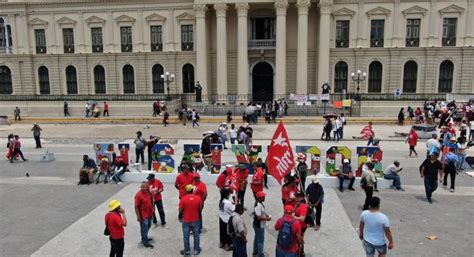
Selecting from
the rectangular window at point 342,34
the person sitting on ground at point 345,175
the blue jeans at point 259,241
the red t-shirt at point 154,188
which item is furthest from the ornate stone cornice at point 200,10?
the blue jeans at point 259,241

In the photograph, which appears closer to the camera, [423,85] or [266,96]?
[423,85]

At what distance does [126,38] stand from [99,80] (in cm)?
607

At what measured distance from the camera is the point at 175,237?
9344mm

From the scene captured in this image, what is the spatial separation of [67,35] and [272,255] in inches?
1770

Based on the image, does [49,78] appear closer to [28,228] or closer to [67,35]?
[67,35]

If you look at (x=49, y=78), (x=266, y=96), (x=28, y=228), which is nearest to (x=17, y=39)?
(x=49, y=78)

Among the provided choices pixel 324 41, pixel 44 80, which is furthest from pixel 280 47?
pixel 44 80

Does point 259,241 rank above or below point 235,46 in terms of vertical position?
below

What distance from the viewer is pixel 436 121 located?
2989cm

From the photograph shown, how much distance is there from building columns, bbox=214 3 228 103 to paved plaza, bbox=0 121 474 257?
24206 millimetres

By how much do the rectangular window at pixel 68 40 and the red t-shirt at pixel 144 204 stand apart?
4270 centimetres

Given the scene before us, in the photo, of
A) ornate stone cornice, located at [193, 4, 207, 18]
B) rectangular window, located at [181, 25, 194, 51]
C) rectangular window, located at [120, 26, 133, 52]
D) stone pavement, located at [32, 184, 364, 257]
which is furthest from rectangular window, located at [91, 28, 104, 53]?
stone pavement, located at [32, 184, 364, 257]

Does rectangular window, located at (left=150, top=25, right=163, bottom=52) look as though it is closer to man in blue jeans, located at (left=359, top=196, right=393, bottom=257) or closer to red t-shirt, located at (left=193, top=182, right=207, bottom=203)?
red t-shirt, located at (left=193, top=182, right=207, bottom=203)

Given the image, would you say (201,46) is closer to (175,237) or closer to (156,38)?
(156,38)
